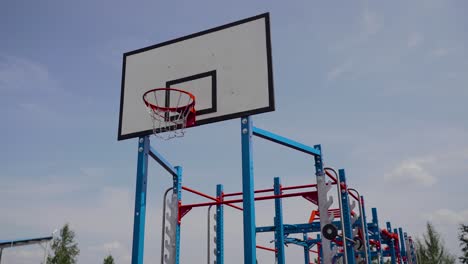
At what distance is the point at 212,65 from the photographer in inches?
290

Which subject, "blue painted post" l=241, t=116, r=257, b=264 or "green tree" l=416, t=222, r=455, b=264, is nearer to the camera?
"blue painted post" l=241, t=116, r=257, b=264

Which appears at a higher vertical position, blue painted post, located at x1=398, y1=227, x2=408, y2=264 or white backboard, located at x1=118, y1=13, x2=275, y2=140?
white backboard, located at x1=118, y1=13, x2=275, y2=140

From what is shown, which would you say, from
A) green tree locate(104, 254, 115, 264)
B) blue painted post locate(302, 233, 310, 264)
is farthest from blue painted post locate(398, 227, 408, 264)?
green tree locate(104, 254, 115, 264)

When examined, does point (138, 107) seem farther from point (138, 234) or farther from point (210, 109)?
point (138, 234)

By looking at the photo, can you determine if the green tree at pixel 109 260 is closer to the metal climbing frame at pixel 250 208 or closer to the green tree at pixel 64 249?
the green tree at pixel 64 249

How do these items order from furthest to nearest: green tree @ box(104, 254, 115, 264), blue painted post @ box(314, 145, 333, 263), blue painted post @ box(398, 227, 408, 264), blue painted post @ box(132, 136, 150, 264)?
1. green tree @ box(104, 254, 115, 264)
2. blue painted post @ box(398, 227, 408, 264)
3. blue painted post @ box(314, 145, 333, 263)
4. blue painted post @ box(132, 136, 150, 264)

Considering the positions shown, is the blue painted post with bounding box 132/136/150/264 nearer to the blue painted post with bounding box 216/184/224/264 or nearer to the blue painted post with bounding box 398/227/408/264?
the blue painted post with bounding box 216/184/224/264

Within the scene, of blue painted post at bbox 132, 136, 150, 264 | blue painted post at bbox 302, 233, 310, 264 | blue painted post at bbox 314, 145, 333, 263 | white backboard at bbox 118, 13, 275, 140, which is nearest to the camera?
white backboard at bbox 118, 13, 275, 140

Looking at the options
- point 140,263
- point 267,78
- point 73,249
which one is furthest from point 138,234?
point 73,249

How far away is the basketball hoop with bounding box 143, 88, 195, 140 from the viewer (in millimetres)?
7355

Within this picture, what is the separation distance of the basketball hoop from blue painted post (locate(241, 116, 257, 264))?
120cm

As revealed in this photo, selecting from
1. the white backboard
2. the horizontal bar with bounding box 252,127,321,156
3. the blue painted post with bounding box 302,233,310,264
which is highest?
the white backboard

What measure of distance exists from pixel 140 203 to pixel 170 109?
5.86 ft

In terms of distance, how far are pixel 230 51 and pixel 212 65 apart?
41cm
